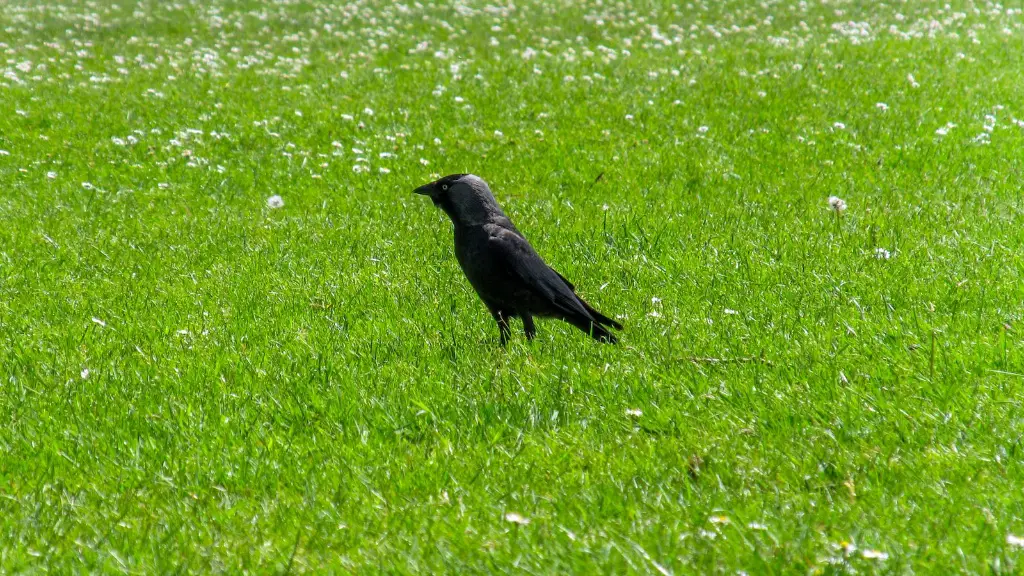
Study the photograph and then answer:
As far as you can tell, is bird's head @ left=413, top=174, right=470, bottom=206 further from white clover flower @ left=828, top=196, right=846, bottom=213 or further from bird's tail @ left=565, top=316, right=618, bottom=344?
white clover flower @ left=828, top=196, right=846, bottom=213

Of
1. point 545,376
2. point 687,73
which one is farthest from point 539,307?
point 687,73

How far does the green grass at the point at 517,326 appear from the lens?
3.48 meters

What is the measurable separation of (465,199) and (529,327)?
814 mm

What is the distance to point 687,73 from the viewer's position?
1269 cm

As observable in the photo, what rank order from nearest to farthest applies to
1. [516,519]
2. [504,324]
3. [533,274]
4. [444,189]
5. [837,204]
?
[516,519], [533,274], [504,324], [444,189], [837,204]

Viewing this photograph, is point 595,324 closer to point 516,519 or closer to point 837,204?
point 516,519

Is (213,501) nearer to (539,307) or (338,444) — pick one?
(338,444)

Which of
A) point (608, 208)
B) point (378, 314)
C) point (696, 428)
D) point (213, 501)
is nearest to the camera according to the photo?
point (213, 501)

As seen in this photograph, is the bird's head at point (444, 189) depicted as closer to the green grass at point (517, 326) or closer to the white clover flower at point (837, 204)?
the green grass at point (517, 326)

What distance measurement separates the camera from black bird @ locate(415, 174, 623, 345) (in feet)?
17.4

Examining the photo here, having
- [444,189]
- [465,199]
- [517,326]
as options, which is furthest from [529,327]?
[444,189]

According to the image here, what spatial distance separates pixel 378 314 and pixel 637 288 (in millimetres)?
1678

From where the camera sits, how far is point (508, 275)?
5332 mm

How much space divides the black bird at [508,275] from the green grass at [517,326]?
202 mm
